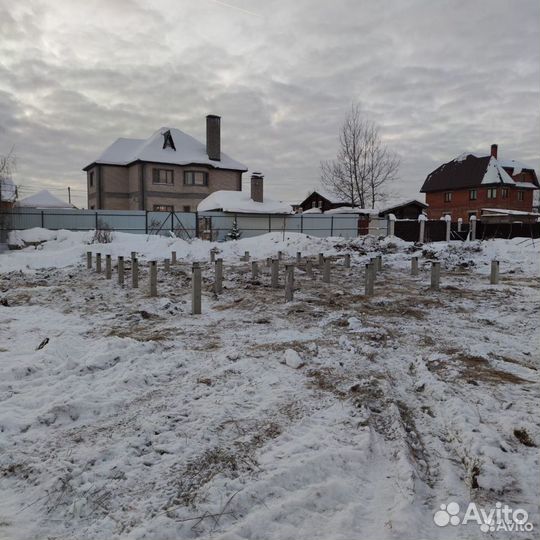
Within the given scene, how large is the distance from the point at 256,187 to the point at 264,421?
29201 millimetres

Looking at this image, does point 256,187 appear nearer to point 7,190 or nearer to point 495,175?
point 7,190

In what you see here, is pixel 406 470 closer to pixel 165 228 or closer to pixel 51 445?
pixel 51 445

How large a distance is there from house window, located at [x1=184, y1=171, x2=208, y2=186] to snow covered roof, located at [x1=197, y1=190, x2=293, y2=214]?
18.7 ft

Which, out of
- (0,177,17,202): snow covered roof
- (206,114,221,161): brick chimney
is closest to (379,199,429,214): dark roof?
(206,114,221,161): brick chimney

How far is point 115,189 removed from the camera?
38.1 metres

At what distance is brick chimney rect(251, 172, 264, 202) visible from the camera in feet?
104

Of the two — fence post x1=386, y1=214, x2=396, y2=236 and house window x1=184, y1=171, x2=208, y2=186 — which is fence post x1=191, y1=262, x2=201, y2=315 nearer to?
fence post x1=386, y1=214, x2=396, y2=236

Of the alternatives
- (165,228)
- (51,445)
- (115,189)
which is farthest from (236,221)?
(51,445)

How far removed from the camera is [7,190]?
2395 cm

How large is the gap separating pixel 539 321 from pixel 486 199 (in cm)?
3896

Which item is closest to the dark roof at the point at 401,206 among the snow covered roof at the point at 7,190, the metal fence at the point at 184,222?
the metal fence at the point at 184,222

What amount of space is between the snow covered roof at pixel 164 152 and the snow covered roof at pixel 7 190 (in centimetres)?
1251

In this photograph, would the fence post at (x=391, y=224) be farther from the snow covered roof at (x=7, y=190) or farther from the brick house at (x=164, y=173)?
the snow covered roof at (x=7, y=190)

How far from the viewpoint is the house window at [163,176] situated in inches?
1437
